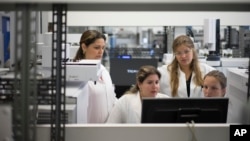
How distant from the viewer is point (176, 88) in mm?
2176

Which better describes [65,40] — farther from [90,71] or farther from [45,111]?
[90,71]

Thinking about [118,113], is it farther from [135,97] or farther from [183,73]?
[183,73]

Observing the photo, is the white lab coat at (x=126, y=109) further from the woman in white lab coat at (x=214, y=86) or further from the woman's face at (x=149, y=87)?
the woman in white lab coat at (x=214, y=86)

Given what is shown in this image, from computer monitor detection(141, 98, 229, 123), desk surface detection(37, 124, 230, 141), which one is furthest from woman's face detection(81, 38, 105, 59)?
desk surface detection(37, 124, 230, 141)

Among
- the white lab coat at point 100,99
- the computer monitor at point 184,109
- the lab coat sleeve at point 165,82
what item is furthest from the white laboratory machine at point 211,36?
the computer monitor at point 184,109

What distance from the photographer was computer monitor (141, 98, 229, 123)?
3.42ft

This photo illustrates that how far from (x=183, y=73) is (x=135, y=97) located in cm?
56

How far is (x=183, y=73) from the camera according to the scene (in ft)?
→ 7.32

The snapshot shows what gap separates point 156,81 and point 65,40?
4.43 ft

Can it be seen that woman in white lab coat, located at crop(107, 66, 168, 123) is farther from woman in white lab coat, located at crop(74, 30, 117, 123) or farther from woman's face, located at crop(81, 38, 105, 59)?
woman's face, located at crop(81, 38, 105, 59)

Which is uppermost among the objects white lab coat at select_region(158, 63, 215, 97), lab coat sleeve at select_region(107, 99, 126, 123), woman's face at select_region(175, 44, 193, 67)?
woman's face at select_region(175, 44, 193, 67)

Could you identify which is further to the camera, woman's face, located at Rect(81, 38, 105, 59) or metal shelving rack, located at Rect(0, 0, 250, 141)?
woman's face, located at Rect(81, 38, 105, 59)

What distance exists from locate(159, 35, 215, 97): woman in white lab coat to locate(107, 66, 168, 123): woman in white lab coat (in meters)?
0.25

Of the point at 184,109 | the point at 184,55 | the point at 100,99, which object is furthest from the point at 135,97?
the point at 184,109
